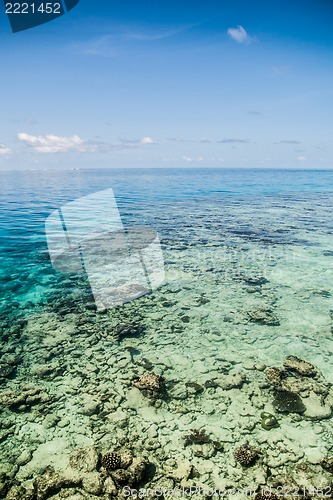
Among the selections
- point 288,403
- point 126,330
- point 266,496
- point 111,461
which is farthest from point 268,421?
point 126,330

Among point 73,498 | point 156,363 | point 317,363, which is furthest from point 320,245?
point 73,498

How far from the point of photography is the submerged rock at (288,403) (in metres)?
5.88

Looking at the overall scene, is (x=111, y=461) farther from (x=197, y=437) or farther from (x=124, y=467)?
(x=197, y=437)

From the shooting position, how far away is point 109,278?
12914 millimetres

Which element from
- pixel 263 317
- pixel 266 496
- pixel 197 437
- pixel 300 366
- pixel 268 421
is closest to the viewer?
pixel 266 496

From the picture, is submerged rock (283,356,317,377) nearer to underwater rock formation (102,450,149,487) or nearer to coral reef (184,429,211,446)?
coral reef (184,429,211,446)

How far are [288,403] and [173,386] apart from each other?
101 inches

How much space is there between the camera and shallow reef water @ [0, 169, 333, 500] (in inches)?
184

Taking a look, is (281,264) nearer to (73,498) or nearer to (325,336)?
(325,336)

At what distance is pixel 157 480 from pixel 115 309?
20.0ft

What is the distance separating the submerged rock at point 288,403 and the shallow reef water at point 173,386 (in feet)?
0.09

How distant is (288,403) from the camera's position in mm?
6043

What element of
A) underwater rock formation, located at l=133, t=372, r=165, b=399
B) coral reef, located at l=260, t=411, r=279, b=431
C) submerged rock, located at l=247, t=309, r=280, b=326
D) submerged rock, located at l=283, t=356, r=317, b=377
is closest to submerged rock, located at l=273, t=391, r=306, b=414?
coral reef, located at l=260, t=411, r=279, b=431

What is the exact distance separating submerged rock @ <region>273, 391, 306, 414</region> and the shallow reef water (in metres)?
0.03
